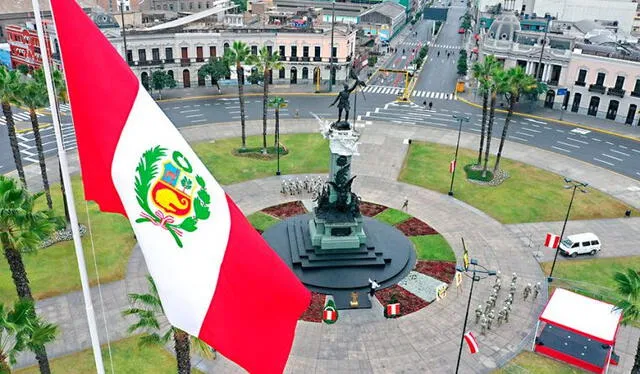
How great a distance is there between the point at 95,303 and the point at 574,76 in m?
80.1

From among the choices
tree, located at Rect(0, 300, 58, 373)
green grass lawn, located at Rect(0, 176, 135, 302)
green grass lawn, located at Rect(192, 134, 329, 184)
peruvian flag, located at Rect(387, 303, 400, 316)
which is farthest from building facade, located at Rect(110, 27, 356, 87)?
tree, located at Rect(0, 300, 58, 373)

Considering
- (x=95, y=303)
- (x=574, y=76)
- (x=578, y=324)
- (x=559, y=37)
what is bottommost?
(x=95, y=303)

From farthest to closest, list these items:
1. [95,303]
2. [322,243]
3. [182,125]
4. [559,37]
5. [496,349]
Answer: [559,37] < [182,125] < [322,243] < [95,303] < [496,349]

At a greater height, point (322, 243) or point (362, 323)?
point (322, 243)

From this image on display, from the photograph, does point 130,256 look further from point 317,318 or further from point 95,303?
point 317,318

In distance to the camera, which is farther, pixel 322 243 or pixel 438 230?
pixel 438 230

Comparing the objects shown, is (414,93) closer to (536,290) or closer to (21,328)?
(536,290)

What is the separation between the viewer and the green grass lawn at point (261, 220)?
161ft

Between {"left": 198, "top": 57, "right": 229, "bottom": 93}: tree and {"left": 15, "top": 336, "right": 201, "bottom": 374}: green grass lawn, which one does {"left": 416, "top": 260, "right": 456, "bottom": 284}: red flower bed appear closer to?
{"left": 15, "top": 336, "right": 201, "bottom": 374}: green grass lawn

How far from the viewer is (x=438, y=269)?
4381 centimetres

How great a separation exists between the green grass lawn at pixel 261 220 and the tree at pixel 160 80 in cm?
4235

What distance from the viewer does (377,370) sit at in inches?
1315

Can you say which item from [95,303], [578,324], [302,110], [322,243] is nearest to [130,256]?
[95,303]

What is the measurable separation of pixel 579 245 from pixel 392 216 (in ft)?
54.3
